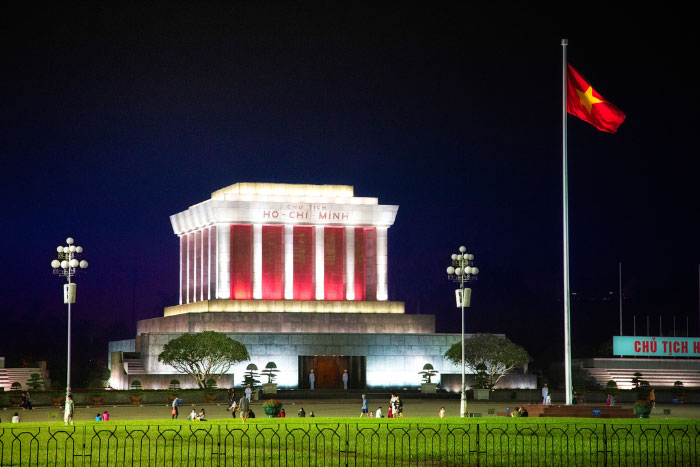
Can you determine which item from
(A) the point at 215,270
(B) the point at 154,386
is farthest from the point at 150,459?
(A) the point at 215,270

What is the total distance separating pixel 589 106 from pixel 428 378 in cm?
3858

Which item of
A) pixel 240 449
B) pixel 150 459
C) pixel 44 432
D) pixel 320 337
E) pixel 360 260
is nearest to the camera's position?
pixel 150 459

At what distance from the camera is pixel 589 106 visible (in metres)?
41.1

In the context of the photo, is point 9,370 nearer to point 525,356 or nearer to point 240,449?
point 525,356

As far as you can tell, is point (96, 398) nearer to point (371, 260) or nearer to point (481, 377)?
point (481, 377)

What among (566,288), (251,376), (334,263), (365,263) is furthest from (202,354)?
(566,288)

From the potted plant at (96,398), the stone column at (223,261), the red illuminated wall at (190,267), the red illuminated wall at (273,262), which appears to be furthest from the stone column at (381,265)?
the potted plant at (96,398)

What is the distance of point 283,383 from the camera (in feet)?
256

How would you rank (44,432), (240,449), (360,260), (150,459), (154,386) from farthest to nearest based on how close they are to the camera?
1. (360,260)
2. (154,386)
3. (44,432)
4. (240,449)
5. (150,459)

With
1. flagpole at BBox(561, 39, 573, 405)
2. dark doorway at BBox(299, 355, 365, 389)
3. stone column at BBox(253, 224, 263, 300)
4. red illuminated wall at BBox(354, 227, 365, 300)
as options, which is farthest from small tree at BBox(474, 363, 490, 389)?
flagpole at BBox(561, 39, 573, 405)

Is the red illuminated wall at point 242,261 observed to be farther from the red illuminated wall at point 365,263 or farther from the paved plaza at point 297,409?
the paved plaza at point 297,409

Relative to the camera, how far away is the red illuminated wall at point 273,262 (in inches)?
3329

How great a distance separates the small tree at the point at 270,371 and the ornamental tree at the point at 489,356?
1211 centimetres

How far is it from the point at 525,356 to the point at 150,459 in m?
52.8
